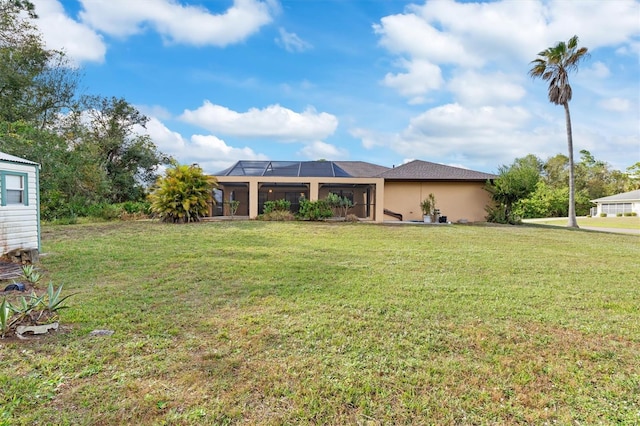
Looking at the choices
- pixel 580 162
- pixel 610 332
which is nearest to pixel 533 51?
pixel 610 332

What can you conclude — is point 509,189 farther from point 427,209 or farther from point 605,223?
point 605,223

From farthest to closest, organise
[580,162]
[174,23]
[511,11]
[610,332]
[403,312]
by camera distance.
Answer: [580,162] → [174,23] → [511,11] → [403,312] → [610,332]

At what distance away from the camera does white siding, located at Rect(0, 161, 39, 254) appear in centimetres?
671

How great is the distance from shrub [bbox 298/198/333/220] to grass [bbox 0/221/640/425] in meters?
9.88

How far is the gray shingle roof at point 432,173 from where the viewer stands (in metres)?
17.9

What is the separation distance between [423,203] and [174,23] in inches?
552

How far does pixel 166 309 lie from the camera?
157 inches

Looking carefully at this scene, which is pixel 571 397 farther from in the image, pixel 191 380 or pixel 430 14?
pixel 430 14

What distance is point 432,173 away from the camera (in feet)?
60.8

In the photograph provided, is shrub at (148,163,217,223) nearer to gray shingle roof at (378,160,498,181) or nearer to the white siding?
the white siding

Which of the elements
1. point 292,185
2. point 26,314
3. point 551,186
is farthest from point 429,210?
point 551,186

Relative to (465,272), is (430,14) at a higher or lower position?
higher

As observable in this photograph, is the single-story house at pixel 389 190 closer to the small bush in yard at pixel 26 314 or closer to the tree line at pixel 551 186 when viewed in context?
the tree line at pixel 551 186

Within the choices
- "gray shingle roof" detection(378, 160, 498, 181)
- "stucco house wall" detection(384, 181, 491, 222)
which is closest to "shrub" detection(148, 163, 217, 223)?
"gray shingle roof" detection(378, 160, 498, 181)
